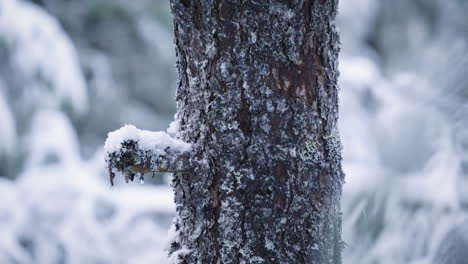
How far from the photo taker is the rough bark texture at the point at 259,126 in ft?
2.96

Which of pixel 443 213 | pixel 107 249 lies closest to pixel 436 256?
pixel 443 213

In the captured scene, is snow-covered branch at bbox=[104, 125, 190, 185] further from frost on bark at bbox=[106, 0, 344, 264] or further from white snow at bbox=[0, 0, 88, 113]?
white snow at bbox=[0, 0, 88, 113]

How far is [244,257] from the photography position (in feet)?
3.01

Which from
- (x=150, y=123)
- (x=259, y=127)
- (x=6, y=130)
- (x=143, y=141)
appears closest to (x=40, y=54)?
(x=6, y=130)

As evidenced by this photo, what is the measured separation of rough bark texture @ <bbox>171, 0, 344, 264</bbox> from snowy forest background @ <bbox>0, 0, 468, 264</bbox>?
1.18 feet

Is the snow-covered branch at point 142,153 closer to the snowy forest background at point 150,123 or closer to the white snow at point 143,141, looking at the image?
the white snow at point 143,141

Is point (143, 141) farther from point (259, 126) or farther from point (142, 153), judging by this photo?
point (259, 126)

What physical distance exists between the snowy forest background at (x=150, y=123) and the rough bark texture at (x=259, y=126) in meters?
0.36

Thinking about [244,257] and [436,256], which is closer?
[244,257]

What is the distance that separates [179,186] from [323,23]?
420 millimetres

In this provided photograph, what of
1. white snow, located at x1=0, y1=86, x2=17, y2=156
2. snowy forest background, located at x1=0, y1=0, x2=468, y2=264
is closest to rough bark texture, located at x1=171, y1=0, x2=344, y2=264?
snowy forest background, located at x1=0, y1=0, x2=468, y2=264

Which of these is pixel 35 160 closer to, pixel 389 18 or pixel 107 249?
pixel 107 249

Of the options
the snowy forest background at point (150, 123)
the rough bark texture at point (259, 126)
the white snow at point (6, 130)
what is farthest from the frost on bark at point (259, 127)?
the white snow at point (6, 130)

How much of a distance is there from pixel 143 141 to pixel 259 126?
0.22 m
